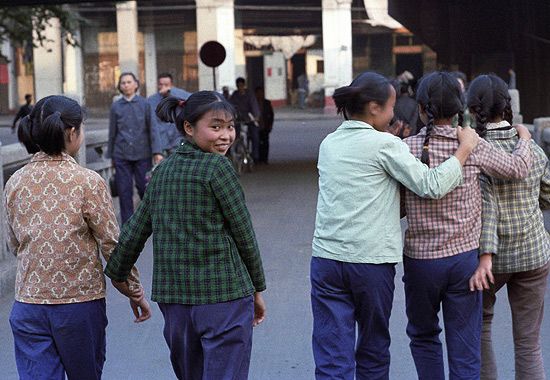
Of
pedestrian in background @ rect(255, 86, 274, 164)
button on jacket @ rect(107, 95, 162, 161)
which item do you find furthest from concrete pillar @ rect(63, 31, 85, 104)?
button on jacket @ rect(107, 95, 162, 161)

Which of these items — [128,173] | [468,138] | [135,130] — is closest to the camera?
[468,138]

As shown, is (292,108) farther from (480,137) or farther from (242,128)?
(480,137)

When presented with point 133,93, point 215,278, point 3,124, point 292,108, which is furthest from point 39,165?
point 292,108

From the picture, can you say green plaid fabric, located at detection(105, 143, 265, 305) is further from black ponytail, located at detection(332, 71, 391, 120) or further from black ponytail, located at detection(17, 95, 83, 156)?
black ponytail, located at detection(332, 71, 391, 120)

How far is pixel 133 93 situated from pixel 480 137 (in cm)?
719

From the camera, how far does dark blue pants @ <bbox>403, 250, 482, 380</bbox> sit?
515 cm

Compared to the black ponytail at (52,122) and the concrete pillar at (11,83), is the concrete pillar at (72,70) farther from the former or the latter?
the black ponytail at (52,122)

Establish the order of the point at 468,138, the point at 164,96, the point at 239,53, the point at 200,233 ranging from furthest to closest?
the point at 239,53, the point at 164,96, the point at 468,138, the point at 200,233

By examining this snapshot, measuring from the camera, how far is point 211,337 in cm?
454

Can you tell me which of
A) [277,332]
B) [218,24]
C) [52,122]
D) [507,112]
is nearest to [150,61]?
[218,24]

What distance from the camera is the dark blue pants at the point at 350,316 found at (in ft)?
16.9

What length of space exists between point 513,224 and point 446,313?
0.49 meters

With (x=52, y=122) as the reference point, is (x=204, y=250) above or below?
below

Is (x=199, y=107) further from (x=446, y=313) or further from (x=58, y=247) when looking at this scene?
(x=446, y=313)
